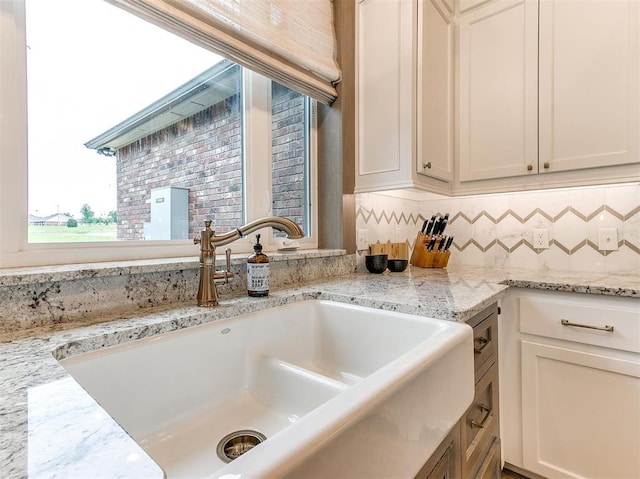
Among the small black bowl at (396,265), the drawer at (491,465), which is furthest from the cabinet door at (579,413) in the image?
the small black bowl at (396,265)

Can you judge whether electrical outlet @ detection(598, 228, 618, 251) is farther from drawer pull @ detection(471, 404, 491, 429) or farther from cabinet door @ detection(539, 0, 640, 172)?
drawer pull @ detection(471, 404, 491, 429)

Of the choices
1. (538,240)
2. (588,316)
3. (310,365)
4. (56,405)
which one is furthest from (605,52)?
(56,405)

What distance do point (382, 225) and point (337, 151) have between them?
0.56m

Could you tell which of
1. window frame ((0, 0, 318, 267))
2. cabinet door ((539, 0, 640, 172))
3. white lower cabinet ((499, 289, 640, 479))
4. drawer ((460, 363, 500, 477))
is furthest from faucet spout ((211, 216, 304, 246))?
cabinet door ((539, 0, 640, 172))

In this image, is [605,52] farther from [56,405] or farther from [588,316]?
A: [56,405]

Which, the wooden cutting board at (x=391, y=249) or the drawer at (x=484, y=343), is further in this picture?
the wooden cutting board at (x=391, y=249)

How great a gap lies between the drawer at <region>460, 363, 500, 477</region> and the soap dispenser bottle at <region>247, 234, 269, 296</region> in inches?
27.9

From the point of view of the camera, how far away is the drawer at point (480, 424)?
0.97 m

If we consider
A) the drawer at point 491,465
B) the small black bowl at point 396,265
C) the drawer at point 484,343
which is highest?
the small black bowl at point 396,265

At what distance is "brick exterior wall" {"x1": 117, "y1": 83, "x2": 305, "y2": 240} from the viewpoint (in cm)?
112

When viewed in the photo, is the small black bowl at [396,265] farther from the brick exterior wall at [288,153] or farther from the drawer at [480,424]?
the drawer at [480,424]

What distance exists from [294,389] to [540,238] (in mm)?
1670

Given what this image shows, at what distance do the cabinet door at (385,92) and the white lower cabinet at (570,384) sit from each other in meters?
0.81

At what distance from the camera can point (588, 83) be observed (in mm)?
1500
